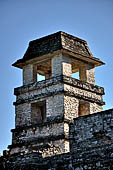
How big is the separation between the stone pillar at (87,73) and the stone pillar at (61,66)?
1.16 metres

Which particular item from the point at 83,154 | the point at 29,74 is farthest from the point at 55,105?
the point at 83,154

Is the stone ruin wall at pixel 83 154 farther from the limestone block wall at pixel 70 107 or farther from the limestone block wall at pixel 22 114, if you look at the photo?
the limestone block wall at pixel 22 114

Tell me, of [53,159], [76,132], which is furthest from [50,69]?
[53,159]

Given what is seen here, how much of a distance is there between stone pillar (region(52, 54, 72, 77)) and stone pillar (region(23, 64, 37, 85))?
1412 mm

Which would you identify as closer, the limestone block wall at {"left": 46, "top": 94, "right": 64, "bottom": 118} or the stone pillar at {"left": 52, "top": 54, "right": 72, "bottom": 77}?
the limestone block wall at {"left": 46, "top": 94, "right": 64, "bottom": 118}

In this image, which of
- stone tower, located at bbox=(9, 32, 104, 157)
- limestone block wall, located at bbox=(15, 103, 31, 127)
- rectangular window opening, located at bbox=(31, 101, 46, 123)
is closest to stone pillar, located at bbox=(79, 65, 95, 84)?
stone tower, located at bbox=(9, 32, 104, 157)

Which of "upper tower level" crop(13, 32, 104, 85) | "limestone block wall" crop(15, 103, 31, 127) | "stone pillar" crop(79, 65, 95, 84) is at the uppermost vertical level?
"upper tower level" crop(13, 32, 104, 85)

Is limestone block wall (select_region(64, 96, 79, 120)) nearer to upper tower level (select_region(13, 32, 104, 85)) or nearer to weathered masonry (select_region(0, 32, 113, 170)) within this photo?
weathered masonry (select_region(0, 32, 113, 170))

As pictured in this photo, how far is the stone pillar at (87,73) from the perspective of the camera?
26.7m

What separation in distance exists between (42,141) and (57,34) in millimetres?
5963

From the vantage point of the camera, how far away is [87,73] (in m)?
26.8

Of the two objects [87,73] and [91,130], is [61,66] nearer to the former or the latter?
[87,73]

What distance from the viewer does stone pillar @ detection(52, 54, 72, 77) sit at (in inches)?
1007

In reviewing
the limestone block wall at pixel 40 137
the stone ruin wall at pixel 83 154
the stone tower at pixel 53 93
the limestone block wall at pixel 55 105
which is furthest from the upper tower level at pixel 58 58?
the stone ruin wall at pixel 83 154
